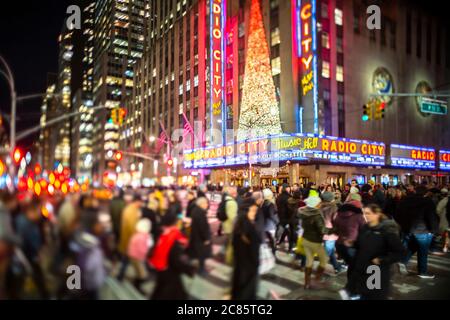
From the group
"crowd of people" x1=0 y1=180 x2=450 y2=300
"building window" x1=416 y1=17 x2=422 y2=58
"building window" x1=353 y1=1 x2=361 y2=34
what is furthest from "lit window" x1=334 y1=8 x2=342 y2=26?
"crowd of people" x1=0 y1=180 x2=450 y2=300

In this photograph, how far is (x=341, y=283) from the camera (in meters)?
8.15

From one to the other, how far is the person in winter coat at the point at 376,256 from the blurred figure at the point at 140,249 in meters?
4.03

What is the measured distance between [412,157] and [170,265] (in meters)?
40.6

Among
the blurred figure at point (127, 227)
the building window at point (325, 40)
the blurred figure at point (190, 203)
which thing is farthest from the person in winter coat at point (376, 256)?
the building window at point (325, 40)

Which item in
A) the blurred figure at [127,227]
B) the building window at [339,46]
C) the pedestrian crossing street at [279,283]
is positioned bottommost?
the pedestrian crossing street at [279,283]

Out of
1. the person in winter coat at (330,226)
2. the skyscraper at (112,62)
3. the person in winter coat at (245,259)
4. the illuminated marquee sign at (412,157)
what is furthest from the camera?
the illuminated marquee sign at (412,157)

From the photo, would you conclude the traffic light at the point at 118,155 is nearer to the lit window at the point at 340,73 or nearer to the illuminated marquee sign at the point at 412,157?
the lit window at the point at 340,73

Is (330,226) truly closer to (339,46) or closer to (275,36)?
(275,36)

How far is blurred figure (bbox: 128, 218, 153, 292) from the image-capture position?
3.98m

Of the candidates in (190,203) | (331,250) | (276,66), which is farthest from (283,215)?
(276,66)

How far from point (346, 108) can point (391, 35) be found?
12.6m

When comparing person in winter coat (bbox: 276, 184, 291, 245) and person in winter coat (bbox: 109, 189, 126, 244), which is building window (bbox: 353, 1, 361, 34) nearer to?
person in winter coat (bbox: 276, 184, 291, 245)

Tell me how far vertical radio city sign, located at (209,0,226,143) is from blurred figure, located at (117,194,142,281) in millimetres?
32400

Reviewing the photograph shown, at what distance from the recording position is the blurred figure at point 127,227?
154 inches
